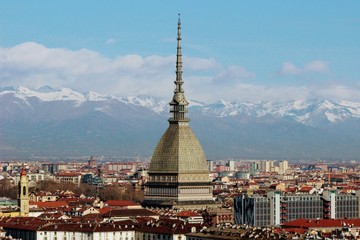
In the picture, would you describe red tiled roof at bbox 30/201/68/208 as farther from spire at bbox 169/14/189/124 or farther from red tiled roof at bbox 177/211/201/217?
red tiled roof at bbox 177/211/201/217

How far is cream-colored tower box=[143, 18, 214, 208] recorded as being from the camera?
88.1 meters

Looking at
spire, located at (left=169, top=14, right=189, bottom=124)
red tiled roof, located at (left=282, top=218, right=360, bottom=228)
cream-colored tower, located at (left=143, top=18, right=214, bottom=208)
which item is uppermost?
spire, located at (left=169, top=14, right=189, bottom=124)

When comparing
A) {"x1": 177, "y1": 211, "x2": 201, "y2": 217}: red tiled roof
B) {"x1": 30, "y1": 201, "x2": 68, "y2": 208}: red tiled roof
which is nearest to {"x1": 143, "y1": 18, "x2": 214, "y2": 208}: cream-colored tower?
{"x1": 177, "y1": 211, "x2": 201, "y2": 217}: red tiled roof

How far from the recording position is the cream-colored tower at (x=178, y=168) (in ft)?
289

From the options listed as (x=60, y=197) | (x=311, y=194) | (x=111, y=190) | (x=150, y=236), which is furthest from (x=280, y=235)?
(x=111, y=190)

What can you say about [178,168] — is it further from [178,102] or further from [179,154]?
[178,102]

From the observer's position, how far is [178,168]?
8869 cm

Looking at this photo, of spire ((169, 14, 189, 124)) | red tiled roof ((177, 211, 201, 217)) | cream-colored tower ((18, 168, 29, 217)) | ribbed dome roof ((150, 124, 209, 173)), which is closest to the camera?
red tiled roof ((177, 211, 201, 217))

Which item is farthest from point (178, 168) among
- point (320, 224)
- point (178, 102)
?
point (320, 224)

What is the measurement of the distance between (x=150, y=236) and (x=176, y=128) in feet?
82.7

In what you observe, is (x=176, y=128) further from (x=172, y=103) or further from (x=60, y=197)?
(x=60, y=197)

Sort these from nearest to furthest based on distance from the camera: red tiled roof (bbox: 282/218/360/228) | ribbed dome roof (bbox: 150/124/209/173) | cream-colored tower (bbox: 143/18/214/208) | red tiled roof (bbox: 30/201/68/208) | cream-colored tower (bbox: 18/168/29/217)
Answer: red tiled roof (bbox: 282/218/360/228) < cream-colored tower (bbox: 18/168/29/217) < cream-colored tower (bbox: 143/18/214/208) < ribbed dome roof (bbox: 150/124/209/173) < red tiled roof (bbox: 30/201/68/208)

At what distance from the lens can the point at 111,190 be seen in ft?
388

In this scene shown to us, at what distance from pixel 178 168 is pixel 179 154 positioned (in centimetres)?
105
